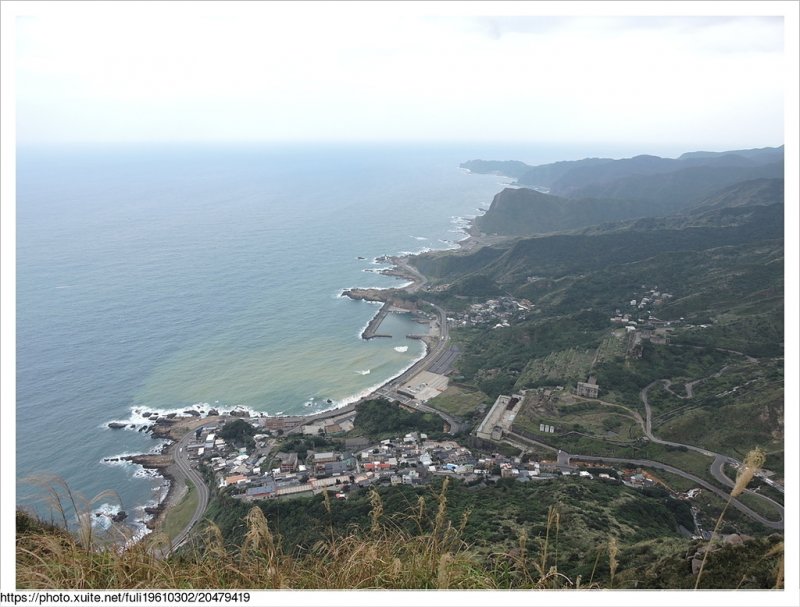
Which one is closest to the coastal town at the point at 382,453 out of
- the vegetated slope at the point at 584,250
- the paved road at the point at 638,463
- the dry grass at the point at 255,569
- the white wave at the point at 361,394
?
the paved road at the point at 638,463

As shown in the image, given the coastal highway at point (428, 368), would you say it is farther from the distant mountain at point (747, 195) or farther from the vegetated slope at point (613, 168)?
the vegetated slope at point (613, 168)

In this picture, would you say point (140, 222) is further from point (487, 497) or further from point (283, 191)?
point (487, 497)

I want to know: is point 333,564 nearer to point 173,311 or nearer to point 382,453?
point 382,453

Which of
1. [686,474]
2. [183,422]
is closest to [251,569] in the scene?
[686,474]

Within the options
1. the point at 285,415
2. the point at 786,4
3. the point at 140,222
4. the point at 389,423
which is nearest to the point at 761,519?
the point at 389,423

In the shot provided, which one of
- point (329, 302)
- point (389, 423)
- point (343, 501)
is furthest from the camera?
point (329, 302)

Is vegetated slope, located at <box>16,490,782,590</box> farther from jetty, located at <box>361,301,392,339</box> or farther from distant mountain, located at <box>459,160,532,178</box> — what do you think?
distant mountain, located at <box>459,160,532,178</box>

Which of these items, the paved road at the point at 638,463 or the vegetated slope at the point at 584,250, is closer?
the paved road at the point at 638,463
